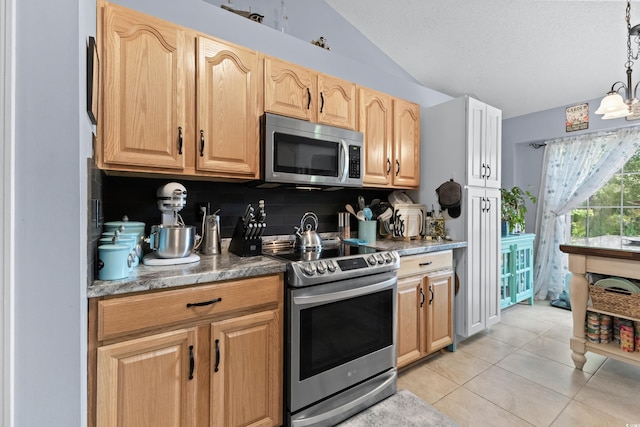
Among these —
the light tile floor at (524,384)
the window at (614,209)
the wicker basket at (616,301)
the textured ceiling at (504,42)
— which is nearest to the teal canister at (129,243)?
the light tile floor at (524,384)

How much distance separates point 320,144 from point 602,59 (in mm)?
3001

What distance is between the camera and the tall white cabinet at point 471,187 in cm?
245

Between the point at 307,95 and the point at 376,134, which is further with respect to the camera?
the point at 376,134

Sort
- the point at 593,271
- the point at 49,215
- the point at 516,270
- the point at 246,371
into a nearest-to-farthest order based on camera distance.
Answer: the point at 49,215
the point at 246,371
the point at 593,271
the point at 516,270

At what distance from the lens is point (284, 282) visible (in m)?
1.52

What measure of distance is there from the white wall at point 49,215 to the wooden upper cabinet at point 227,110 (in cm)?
70

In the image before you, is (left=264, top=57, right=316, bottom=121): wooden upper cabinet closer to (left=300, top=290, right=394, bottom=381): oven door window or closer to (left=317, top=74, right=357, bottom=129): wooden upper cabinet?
(left=317, top=74, right=357, bottom=129): wooden upper cabinet

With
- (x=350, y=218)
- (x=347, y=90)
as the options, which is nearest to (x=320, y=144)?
(x=347, y=90)

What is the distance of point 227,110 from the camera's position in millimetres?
1702

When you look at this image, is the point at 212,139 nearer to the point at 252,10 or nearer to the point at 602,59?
the point at 252,10

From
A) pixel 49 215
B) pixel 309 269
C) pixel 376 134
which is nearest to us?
pixel 49 215

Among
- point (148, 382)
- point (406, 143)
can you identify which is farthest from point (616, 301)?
point (148, 382)

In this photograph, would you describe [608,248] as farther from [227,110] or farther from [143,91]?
[143,91]

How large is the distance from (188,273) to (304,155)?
1057mm
